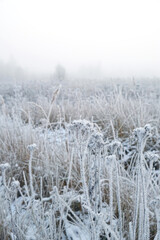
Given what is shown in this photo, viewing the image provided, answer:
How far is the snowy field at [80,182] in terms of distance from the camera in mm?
756

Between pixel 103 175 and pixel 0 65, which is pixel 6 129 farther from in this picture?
pixel 0 65

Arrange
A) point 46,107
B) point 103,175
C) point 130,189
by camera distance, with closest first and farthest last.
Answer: point 130,189 → point 103,175 → point 46,107

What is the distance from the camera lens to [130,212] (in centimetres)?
119

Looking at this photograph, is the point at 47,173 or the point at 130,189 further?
the point at 47,173

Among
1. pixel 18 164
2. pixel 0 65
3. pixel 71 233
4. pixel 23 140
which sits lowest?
pixel 71 233

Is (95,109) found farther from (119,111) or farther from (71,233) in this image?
(71,233)

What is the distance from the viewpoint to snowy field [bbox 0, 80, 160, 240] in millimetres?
756

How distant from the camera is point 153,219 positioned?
1136 millimetres

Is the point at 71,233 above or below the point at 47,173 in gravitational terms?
below

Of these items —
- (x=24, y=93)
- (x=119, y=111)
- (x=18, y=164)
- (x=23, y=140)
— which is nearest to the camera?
(x=18, y=164)

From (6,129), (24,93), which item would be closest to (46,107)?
(6,129)

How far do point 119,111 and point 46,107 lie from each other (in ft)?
6.17

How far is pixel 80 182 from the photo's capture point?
1527mm

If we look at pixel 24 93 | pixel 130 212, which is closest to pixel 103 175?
pixel 130 212
